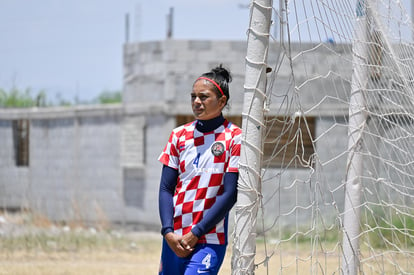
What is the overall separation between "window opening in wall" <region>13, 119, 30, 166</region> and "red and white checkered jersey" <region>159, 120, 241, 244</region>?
14.8m

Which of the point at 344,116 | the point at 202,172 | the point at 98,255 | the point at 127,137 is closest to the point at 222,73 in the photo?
the point at 202,172

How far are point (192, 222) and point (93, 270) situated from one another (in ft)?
15.8

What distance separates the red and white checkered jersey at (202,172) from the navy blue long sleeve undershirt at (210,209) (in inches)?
1.3

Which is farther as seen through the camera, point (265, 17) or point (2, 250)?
point (2, 250)

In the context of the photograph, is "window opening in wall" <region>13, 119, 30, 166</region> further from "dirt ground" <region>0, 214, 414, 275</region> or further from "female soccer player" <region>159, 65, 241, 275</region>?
"female soccer player" <region>159, 65, 241, 275</region>

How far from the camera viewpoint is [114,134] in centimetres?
1603

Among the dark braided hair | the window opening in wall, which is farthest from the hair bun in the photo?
the window opening in wall

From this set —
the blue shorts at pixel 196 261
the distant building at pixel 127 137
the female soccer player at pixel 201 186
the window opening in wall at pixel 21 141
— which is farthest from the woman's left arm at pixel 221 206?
the window opening in wall at pixel 21 141

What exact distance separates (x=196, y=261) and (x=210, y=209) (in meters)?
0.30

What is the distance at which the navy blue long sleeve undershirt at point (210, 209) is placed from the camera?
4223 mm

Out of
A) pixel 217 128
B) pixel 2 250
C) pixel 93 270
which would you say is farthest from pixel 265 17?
pixel 2 250

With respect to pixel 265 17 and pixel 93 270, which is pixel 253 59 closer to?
pixel 265 17

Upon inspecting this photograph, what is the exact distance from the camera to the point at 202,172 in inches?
171

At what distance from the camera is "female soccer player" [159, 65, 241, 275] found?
4.26 m
